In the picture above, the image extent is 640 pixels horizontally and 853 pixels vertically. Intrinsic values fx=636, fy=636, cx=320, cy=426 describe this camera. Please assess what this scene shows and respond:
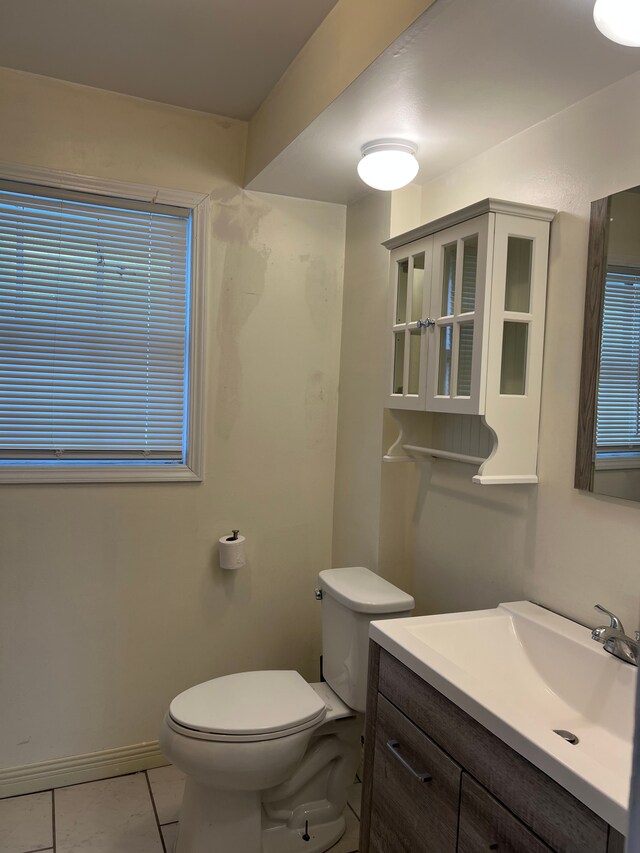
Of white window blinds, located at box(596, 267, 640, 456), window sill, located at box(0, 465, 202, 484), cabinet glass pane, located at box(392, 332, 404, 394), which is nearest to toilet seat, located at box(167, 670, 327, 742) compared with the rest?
window sill, located at box(0, 465, 202, 484)

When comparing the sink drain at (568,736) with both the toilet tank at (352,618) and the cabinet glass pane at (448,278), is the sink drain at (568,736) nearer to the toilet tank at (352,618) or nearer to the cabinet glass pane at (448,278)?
the toilet tank at (352,618)

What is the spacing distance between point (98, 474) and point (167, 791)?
1.16m

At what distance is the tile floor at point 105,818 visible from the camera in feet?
6.52

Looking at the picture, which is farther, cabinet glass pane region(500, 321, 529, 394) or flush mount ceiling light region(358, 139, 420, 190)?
flush mount ceiling light region(358, 139, 420, 190)

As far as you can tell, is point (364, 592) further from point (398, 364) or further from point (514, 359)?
point (514, 359)

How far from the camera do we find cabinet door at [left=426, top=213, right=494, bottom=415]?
167cm

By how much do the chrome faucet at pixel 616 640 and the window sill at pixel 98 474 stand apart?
1.52 meters

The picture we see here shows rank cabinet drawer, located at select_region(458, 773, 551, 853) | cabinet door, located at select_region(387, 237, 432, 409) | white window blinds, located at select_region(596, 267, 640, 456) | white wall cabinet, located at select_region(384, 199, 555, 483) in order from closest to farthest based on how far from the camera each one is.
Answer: cabinet drawer, located at select_region(458, 773, 551, 853) < white window blinds, located at select_region(596, 267, 640, 456) < white wall cabinet, located at select_region(384, 199, 555, 483) < cabinet door, located at select_region(387, 237, 432, 409)

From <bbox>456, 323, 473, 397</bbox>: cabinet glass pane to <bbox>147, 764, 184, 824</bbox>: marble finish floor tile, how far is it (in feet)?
5.59

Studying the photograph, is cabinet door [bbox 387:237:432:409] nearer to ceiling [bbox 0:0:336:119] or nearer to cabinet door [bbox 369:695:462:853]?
ceiling [bbox 0:0:336:119]

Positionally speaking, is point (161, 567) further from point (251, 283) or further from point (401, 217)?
point (401, 217)

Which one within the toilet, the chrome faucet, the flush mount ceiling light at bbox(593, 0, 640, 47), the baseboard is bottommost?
the baseboard

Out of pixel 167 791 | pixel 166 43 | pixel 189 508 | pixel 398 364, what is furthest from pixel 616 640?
pixel 166 43

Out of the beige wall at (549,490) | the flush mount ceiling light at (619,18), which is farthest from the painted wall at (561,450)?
the flush mount ceiling light at (619,18)
